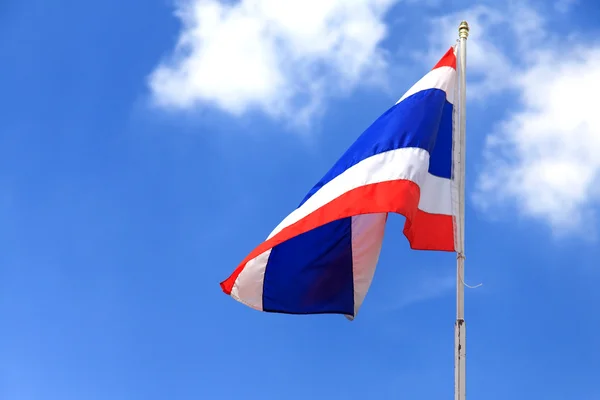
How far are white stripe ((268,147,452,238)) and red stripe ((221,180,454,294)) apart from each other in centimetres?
11

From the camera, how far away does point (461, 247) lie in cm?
1286

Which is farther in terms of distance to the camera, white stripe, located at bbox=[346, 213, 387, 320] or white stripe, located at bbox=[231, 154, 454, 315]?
white stripe, located at bbox=[346, 213, 387, 320]

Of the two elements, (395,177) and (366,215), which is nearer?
(395,177)

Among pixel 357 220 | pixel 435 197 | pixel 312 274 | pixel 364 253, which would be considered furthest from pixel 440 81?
pixel 312 274

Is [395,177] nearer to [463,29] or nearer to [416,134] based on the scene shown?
[416,134]

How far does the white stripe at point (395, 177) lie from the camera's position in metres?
13.1

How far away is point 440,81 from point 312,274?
386 cm

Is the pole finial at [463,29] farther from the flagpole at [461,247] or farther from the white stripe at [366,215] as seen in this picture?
the white stripe at [366,215]

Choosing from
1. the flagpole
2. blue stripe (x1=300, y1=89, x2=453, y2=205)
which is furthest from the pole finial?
blue stripe (x1=300, y1=89, x2=453, y2=205)

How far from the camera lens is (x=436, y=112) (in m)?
13.7

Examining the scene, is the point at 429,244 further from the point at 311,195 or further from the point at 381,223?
the point at 311,195

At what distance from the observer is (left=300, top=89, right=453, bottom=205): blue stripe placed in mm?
13484

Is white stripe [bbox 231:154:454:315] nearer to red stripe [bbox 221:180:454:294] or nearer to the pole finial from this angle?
red stripe [bbox 221:180:454:294]

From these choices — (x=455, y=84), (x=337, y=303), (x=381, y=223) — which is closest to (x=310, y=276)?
(x=337, y=303)
